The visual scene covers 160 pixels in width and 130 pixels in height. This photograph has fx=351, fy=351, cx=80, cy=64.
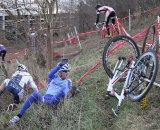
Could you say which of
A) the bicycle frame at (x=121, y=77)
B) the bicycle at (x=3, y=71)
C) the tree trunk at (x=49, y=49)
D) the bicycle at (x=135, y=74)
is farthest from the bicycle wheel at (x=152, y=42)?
the tree trunk at (x=49, y=49)

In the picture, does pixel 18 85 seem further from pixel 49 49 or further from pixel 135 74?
pixel 49 49

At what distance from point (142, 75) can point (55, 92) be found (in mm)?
1792

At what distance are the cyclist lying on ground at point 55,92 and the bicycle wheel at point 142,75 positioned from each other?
133cm

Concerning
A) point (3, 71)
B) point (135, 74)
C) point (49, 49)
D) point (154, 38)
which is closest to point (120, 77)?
point (135, 74)

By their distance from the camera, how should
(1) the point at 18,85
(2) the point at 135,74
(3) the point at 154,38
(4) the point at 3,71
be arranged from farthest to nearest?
(4) the point at 3,71 < (1) the point at 18,85 < (3) the point at 154,38 < (2) the point at 135,74

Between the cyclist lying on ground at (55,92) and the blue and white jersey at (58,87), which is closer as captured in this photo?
the cyclist lying on ground at (55,92)

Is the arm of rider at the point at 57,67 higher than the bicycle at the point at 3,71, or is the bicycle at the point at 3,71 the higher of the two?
the arm of rider at the point at 57,67

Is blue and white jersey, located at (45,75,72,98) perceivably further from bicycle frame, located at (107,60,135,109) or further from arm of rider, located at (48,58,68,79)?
bicycle frame, located at (107,60,135,109)

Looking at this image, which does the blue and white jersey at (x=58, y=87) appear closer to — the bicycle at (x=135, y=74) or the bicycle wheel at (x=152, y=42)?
the bicycle at (x=135, y=74)

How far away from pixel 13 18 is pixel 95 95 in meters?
7.03

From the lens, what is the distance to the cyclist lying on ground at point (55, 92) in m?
6.53

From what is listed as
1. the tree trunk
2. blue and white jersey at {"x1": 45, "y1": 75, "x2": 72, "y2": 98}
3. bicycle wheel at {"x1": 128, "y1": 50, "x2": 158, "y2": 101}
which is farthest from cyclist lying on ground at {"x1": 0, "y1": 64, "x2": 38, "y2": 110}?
the tree trunk

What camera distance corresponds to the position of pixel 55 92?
6.72 metres

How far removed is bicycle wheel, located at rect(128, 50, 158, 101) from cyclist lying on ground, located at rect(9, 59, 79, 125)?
4.36 feet
